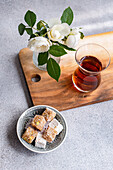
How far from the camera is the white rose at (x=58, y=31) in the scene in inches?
30.2

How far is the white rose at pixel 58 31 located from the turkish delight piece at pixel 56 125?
14.4 inches

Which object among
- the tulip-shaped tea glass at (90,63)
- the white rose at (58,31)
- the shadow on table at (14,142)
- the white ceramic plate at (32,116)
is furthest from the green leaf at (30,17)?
the shadow on table at (14,142)

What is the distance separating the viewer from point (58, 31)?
0.77 meters

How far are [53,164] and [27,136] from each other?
0.54 ft

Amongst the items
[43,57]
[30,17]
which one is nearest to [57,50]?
[43,57]

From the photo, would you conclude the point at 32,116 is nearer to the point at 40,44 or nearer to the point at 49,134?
the point at 49,134

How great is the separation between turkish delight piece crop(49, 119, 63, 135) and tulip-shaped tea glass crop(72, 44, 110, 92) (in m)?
0.19

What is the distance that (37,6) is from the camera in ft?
4.30

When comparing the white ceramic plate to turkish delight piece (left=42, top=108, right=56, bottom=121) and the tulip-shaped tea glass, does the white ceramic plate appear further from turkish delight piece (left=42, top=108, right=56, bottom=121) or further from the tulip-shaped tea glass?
the tulip-shaped tea glass

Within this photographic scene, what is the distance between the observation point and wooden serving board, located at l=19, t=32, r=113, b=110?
101cm

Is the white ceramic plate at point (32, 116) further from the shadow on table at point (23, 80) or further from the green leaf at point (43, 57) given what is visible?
the green leaf at point (43, 57)

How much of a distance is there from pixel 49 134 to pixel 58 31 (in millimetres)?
417

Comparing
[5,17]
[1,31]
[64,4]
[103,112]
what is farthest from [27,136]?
[64,4]

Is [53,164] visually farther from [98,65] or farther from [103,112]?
[98,65]
